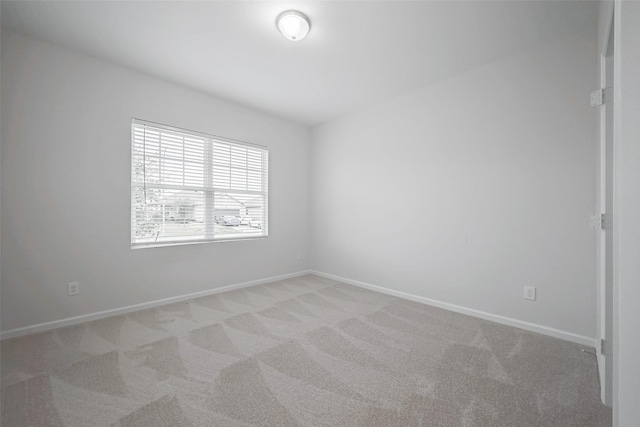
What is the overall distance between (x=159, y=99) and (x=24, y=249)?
1.94 m

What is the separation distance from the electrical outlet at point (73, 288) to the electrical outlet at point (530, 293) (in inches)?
169

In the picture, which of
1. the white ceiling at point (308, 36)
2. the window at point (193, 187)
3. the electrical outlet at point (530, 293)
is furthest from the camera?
the window at point (193, 187)

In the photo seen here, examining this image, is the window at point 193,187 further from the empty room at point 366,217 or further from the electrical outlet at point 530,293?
the electrical outlet at point 530,293

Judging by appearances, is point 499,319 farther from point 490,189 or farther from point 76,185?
point 76,185

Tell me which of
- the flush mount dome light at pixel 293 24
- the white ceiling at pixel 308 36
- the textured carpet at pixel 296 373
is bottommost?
the textured carpet at pixel 296 373

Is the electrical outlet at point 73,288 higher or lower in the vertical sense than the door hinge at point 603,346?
higher

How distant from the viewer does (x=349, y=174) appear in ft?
13.4

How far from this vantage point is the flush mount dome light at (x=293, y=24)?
206cm

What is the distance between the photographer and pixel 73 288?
2.55m

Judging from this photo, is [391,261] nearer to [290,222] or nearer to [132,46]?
[290,222]

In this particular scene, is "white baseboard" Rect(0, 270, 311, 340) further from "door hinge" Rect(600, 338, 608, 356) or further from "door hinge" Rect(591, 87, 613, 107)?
"door hinge" Rect(591, 87, 613, 107)

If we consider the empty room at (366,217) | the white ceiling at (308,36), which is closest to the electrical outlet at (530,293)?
the empty room at (366,217)

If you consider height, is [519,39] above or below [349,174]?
above

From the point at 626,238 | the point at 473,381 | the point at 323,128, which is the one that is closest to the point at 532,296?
the point at 473,381
